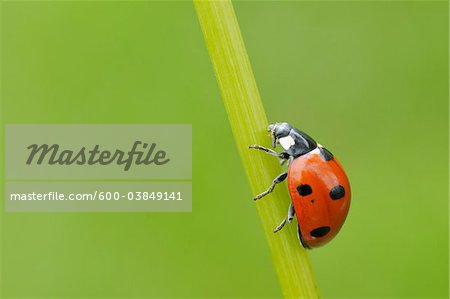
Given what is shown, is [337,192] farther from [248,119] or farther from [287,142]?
[248,119]

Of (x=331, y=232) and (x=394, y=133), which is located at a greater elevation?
(x=394, y=133)

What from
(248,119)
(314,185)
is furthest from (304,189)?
(248,119)

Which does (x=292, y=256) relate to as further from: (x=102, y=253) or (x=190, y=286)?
(x=102, y=253)

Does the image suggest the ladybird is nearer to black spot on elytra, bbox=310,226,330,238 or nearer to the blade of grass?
black spot on elytra, bbox=310,226,330,238

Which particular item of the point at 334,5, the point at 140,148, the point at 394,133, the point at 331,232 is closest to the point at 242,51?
the point at 331,232

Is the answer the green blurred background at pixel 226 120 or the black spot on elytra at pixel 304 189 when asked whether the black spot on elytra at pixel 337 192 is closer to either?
the black spot on elytra at pixel 304 189

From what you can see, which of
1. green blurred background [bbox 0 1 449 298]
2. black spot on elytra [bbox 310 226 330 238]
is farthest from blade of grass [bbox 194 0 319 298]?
green blurred background [bbox 0 1 449 298]
